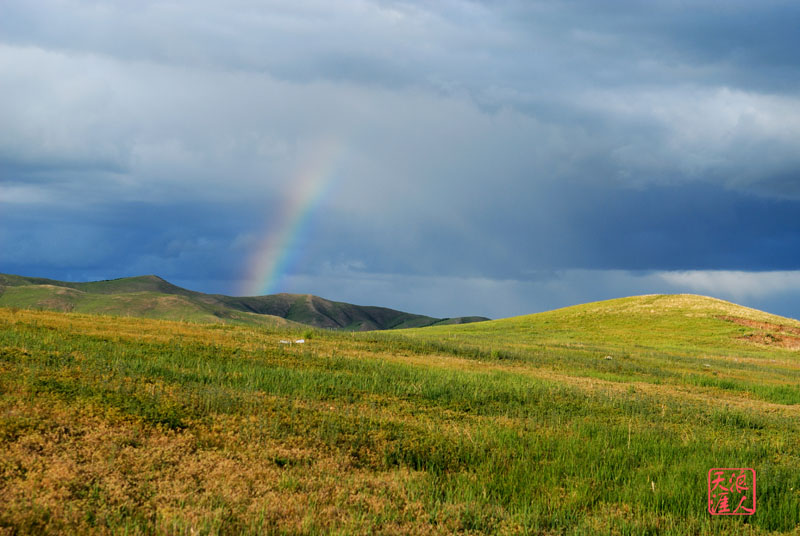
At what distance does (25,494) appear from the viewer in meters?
7.16

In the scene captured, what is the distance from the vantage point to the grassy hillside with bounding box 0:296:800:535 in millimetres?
7383

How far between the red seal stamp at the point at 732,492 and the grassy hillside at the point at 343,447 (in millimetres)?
183

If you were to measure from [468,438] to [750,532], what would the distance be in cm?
518

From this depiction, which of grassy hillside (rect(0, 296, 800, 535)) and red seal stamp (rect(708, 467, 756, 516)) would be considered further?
red seal stamp (rect(708, 467, 756, 516))

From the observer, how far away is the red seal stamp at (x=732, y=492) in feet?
28.4

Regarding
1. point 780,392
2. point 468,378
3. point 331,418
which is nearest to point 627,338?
point 780,392

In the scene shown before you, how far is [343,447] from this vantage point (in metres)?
10.4

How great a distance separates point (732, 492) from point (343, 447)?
685 centimetres

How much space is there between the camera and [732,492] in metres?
9.44

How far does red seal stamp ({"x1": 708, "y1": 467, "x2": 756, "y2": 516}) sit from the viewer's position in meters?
8.67

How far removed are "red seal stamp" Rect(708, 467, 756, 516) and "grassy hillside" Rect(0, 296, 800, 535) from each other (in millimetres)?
183

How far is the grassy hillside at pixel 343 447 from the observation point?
7.38m

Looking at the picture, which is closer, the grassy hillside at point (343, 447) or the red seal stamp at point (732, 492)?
the grassy hillside at point (343, 447)

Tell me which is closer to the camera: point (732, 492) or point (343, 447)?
point (732, 492)
